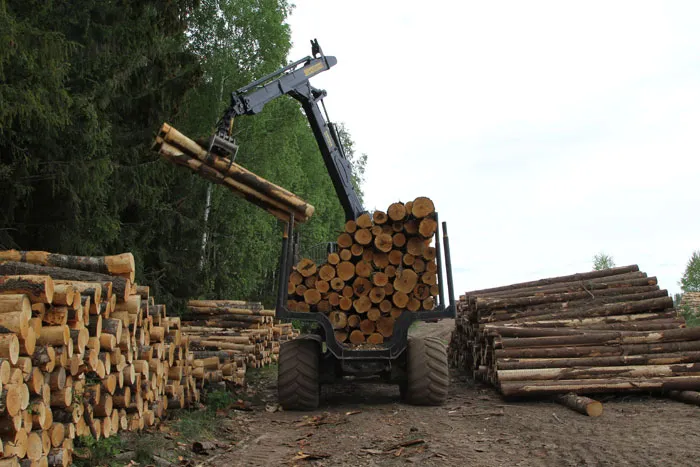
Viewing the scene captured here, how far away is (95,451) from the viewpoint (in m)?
6.36

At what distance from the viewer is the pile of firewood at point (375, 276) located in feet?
32.3

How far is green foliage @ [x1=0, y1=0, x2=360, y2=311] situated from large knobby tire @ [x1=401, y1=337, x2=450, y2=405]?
6415 millimetres

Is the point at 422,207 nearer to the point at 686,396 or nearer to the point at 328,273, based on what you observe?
the point at 328,273

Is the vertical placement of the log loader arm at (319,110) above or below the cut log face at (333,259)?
above

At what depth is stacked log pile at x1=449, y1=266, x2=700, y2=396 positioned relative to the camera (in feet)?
32.6

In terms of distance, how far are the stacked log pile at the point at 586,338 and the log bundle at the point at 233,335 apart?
437 centimetres

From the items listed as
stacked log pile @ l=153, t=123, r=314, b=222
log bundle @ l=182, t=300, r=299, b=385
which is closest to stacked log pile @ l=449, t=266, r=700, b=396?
stacked log pile @ l=153, t=123, r=314, b=222

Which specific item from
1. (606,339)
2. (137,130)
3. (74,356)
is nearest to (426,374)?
(606,339)

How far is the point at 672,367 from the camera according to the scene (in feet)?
33.1

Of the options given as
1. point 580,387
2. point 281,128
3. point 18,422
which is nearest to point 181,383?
point 18,422

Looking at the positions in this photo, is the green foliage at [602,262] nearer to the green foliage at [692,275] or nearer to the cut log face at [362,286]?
the green foliage at [692,275]

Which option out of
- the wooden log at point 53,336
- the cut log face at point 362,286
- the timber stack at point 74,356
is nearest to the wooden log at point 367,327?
the cut log face at point 362,286

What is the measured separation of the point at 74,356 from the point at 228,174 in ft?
16.6

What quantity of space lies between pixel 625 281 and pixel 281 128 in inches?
543
